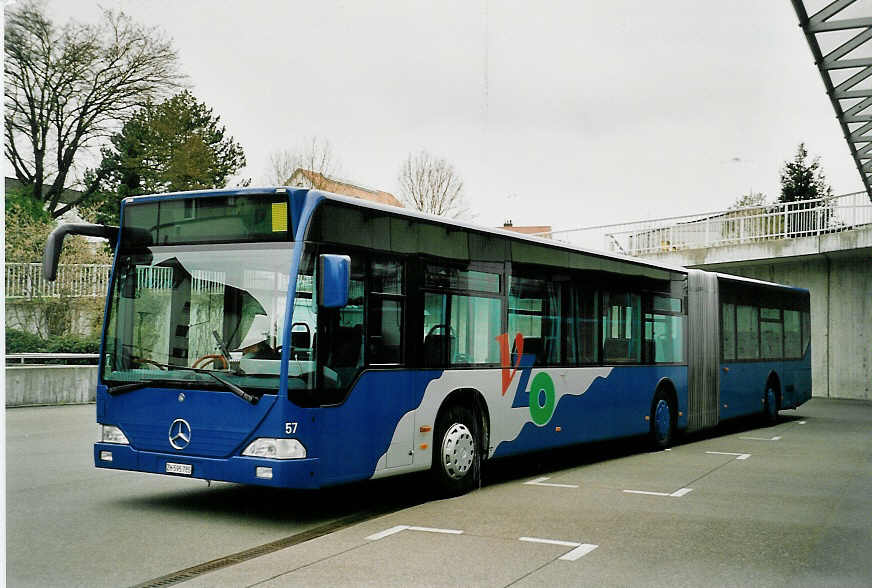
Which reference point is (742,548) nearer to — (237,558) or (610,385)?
(237,558)

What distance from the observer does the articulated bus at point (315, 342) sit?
26.5 feet

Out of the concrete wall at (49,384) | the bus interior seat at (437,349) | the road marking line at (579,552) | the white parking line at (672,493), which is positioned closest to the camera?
the road marking line at (579,552)

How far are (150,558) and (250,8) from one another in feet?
93.3

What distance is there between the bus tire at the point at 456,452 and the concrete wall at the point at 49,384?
1505 centimetres

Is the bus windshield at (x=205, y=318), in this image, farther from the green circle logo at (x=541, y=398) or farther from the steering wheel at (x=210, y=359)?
the green circle logo at (x=541, y=398)

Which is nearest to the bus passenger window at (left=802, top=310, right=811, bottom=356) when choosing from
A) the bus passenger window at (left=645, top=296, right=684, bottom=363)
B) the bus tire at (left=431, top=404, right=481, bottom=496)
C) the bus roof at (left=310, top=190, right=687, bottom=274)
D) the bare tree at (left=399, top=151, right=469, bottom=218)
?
the bus passenger window at (left=645, top=296, right=684, bottom=363)

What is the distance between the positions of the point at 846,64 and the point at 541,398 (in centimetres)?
530

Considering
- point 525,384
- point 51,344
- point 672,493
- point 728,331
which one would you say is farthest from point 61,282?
point 672,493

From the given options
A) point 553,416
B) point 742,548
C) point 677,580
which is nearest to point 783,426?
point 553,416

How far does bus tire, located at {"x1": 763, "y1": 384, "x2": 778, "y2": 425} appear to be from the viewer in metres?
20.4

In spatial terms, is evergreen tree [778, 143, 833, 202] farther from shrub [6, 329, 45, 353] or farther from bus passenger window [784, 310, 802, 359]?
shrub [6, 329, 45, 353]

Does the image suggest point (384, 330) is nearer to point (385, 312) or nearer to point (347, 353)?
point (385, 312)

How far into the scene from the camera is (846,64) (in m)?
11.4

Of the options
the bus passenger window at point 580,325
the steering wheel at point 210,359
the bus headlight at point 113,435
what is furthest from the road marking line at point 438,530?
the bus passenger window at point 580,325
